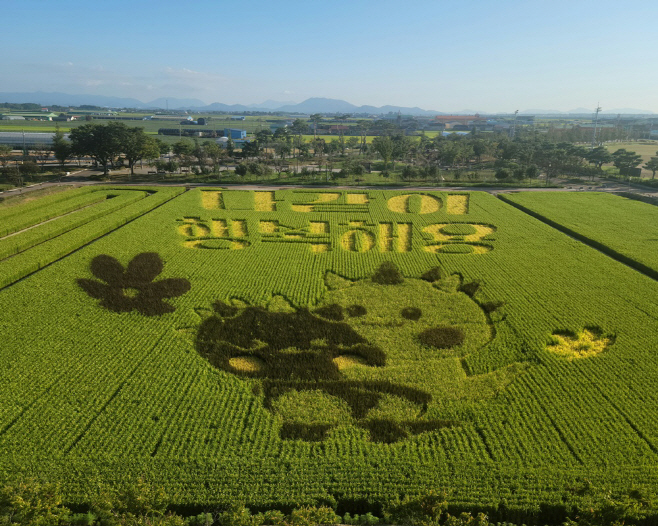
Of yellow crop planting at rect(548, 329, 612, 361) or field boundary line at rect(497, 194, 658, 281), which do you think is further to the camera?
field boundary line at rect(497, 194, 658, 281)

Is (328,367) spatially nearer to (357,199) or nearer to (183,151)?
(357,199)

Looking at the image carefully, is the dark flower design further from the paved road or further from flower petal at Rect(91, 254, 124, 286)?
the paved road

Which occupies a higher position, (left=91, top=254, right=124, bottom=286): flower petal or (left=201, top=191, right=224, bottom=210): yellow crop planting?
(left=201, top=191, right=224, bottom=210): yellow crop planting

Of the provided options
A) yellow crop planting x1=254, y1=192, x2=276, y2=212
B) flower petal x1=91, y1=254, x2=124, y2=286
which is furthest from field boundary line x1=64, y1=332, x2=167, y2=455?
yellow crop planting x1=254, y1=192, x2=276, y2=212

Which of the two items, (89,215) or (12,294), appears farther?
(89,215)

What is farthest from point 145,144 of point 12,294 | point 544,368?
point 544,368

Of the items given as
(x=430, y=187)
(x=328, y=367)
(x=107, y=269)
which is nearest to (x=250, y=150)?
(x=430, y=187)

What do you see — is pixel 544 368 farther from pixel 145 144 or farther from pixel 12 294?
pixel 145 144
